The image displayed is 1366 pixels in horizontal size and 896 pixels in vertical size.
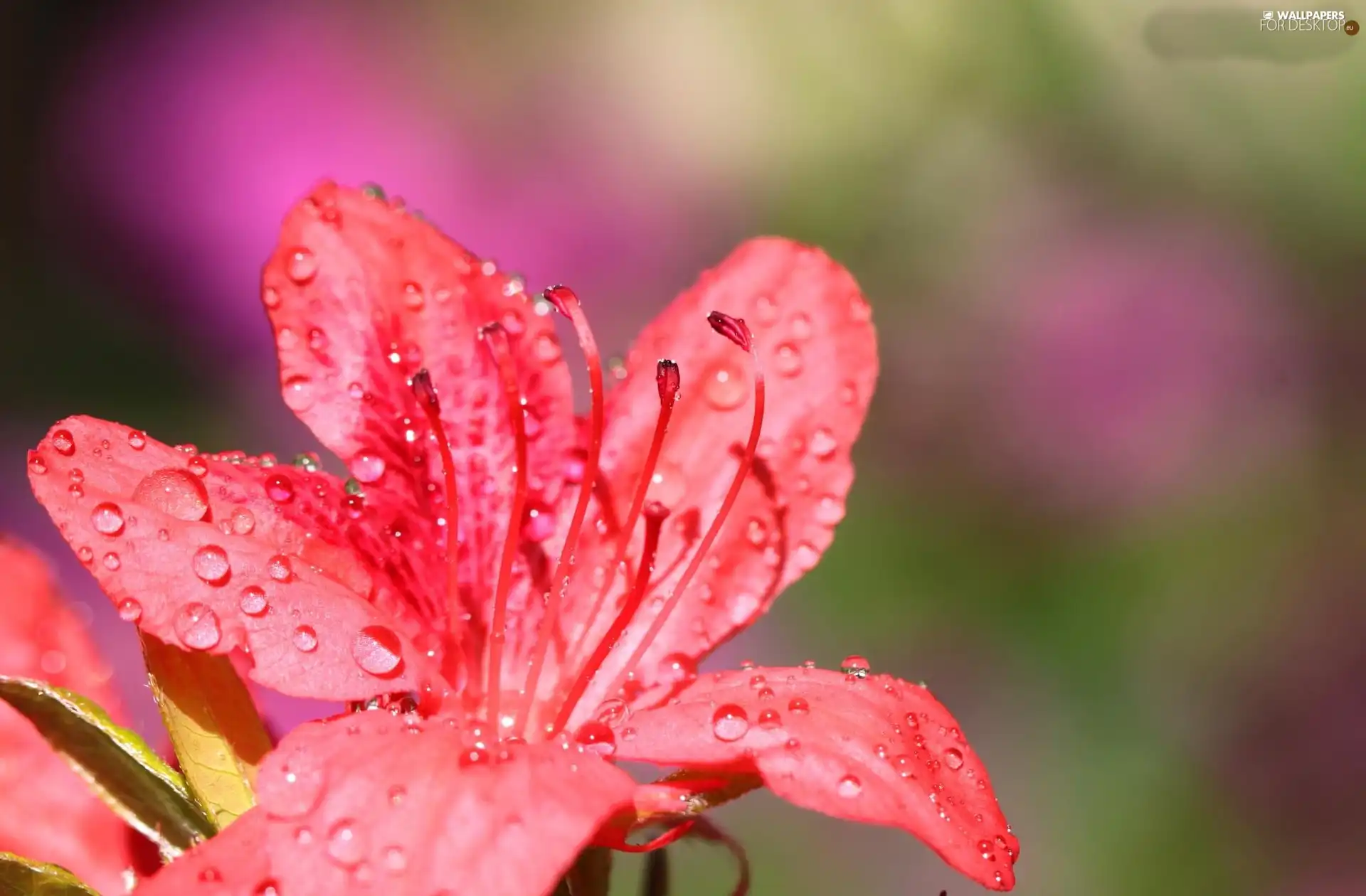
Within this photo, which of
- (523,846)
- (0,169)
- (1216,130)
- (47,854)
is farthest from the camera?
(1216,130)

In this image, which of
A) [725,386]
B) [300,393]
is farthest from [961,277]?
[300,393]

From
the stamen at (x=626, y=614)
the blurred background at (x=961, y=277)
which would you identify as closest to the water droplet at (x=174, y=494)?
the stamen at (x=626, y=614)

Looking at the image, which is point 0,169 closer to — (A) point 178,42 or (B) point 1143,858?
(A) point 178,42

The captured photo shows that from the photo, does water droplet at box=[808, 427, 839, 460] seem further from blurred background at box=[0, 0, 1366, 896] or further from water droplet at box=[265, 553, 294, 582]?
blurred background at box=[0, 0, 1366, 896]

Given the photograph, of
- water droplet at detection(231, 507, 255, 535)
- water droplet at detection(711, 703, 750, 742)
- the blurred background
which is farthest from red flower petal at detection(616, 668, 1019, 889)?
the blurred background

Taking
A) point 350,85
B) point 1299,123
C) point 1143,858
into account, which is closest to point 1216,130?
point 1299,123

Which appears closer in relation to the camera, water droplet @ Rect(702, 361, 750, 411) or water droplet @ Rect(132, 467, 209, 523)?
water droplet @ Rect(132, 467, 209, 523)

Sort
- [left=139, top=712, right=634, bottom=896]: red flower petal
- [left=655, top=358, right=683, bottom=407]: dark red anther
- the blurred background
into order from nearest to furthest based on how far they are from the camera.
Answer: [left=139, top=712, right=634, bottom=896]: red flower petal
[left=655, top=358, right=683, bottom=407]: dark red anther
the blurred background
